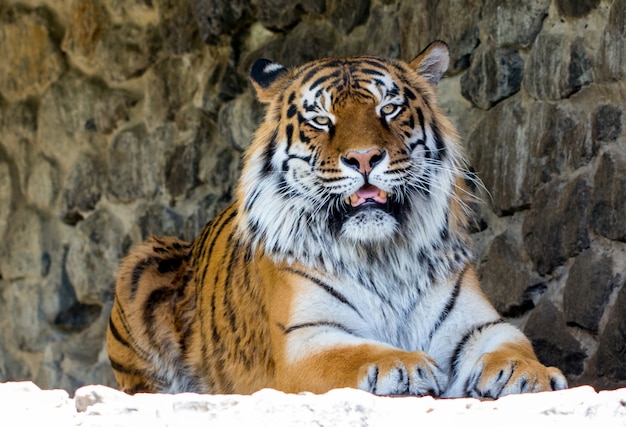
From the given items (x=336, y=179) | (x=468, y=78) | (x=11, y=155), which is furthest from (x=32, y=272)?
(x=336, y=179)

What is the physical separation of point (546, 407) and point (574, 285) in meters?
1.64

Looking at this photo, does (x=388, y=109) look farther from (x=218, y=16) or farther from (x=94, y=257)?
(x=94, y=257)

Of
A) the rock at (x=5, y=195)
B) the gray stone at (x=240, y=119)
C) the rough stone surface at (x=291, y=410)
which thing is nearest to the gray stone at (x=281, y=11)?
the gray stone at (x=240, y=119)

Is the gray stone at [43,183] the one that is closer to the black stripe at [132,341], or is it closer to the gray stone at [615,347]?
the black stripe at [132,341]

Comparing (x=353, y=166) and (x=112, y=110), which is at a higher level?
(x=353, y=166)

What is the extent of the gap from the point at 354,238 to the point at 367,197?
0.13m

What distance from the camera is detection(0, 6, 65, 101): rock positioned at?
6.00m

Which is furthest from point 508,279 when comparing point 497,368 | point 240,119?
point 240,119

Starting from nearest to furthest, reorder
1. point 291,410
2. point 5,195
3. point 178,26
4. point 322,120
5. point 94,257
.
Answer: point 291,410, point 322,120, point 178,26, point 94,257, point 5,195

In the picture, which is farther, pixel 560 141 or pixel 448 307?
pixel 560 141

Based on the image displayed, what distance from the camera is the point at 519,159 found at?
12.6 feet

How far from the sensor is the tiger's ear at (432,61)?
349 centimetres

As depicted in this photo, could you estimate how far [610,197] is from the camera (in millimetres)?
3420

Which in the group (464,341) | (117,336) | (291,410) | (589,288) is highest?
(291,410)
